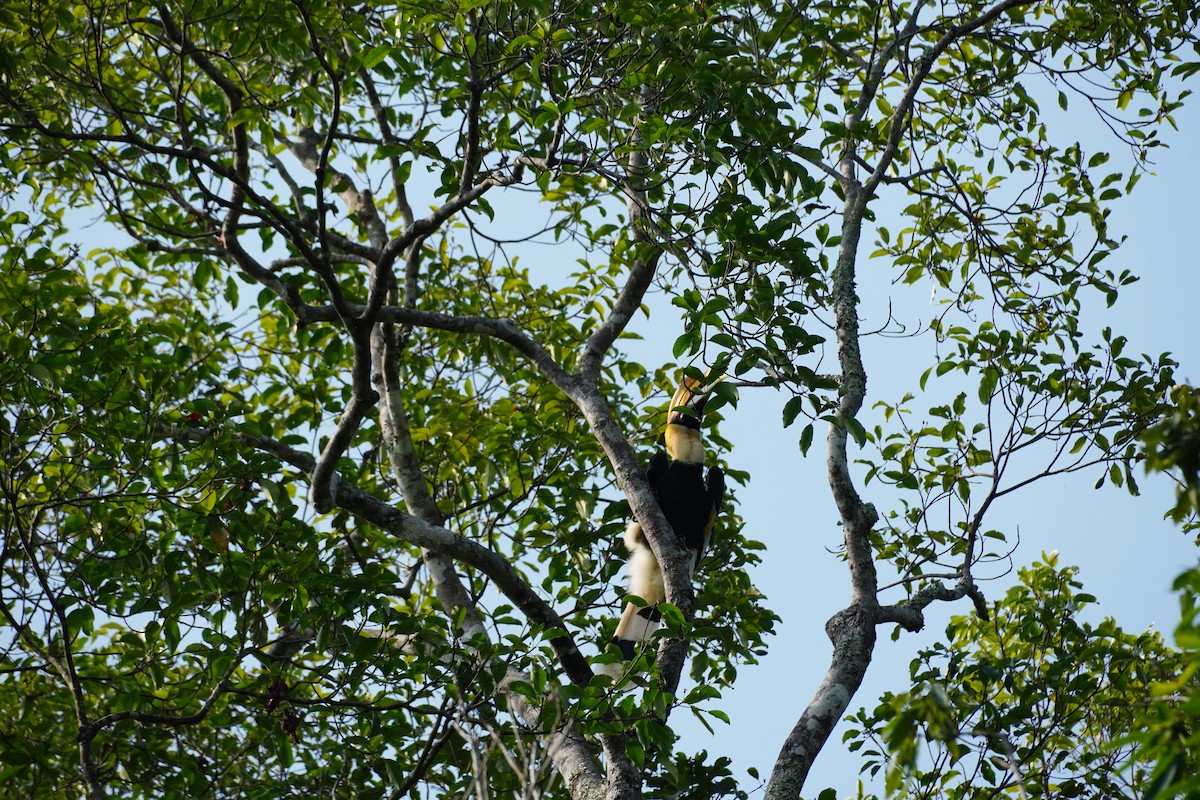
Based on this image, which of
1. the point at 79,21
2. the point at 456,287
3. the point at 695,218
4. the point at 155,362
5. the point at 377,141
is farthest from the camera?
the point at 456,287

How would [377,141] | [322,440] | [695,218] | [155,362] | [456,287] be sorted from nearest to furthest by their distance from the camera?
[695,218], [155,362], [322,440], [377,141], [456,287]

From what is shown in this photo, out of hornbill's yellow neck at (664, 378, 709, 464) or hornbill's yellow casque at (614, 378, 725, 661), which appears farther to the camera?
hornbill's yellow neck at (664, 378, 709, 464)

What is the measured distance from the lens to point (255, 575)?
3.38 m

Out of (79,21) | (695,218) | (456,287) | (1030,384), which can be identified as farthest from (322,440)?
(1030,384)

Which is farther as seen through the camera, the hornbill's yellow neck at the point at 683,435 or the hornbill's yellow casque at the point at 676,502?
the hornbill's yellow neck at the point at 683,435

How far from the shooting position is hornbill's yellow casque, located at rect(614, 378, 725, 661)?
3992 mm

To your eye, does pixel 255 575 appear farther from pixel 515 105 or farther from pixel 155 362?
pixel 515 105

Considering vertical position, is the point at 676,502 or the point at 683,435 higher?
the point at 683,435

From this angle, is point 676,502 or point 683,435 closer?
point 676,502

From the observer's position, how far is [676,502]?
4.25 metres

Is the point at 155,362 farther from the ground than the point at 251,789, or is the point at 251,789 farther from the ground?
the point at 155,362

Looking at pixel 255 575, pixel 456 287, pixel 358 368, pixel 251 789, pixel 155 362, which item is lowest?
pixel 251 789

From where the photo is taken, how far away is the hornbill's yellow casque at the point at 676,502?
399cm

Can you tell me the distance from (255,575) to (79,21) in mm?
2238
